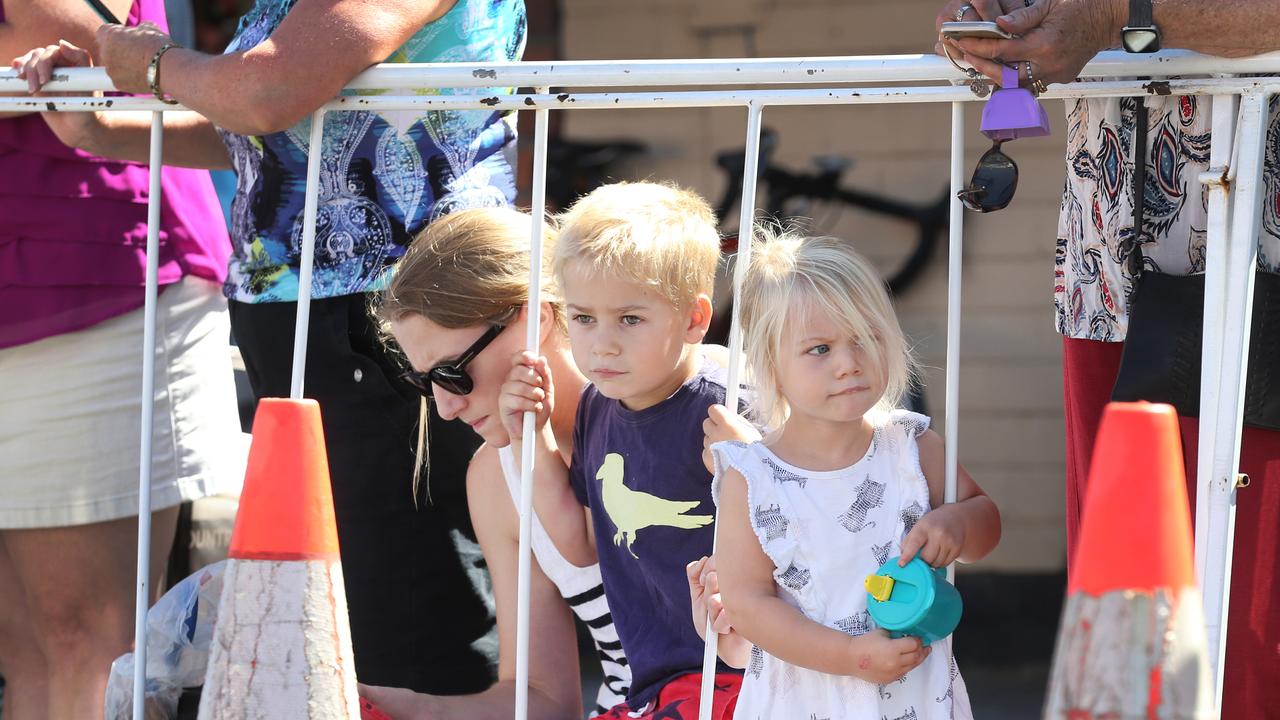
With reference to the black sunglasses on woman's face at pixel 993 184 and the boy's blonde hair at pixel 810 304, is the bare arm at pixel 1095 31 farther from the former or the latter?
the boy's blonde hair at pixel 810 304

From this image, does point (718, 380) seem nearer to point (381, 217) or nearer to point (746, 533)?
point (746, 533)

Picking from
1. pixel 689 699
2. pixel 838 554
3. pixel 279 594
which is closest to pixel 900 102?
pixel 838 554

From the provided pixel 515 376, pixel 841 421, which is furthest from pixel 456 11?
pixel 841 421

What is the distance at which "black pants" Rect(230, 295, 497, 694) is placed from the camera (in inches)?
108

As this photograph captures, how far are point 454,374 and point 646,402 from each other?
1.11 feet

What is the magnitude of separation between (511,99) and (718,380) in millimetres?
567

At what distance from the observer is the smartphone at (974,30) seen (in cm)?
209

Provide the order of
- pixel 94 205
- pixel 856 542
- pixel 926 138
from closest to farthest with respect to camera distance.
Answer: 1. pixel 856 542
2. pixel 94 205
3. pixel 926 138

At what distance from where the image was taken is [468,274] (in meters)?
2.61

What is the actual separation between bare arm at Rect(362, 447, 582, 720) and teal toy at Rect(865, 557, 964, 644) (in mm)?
792

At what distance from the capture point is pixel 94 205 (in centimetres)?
300

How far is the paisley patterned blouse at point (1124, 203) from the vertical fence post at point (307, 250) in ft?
4.06

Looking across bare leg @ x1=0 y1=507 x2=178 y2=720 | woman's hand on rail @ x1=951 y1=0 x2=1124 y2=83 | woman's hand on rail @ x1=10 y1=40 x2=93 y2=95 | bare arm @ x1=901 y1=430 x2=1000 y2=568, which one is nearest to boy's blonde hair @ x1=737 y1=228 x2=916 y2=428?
bare arm @ x1=901 y1=430 x2=1000 y2=568

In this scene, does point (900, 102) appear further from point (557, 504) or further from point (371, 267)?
point (371, 267)
